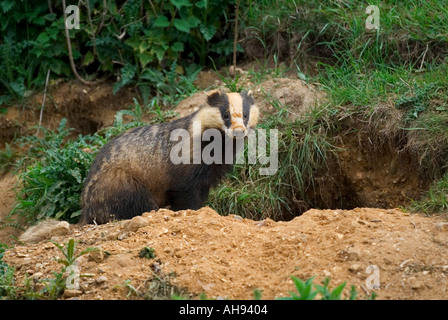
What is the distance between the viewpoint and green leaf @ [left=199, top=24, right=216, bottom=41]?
→ 781cm

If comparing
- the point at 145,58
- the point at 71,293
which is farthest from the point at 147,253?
the point at 145,58

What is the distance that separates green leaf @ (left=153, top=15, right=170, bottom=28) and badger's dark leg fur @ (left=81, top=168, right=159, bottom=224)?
2654 millimetres

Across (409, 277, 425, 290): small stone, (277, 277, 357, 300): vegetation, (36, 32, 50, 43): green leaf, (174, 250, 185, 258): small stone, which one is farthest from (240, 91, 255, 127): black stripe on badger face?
(36, 32, 50, 43): green leaf

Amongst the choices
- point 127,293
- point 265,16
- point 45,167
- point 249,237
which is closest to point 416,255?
point 249,237

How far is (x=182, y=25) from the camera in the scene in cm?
766

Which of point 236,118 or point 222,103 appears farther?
point 222,103

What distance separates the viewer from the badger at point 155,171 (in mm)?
5602

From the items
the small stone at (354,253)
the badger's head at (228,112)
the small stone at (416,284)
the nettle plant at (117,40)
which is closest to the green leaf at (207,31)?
the nettle plant at (117,40)

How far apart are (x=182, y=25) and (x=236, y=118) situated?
2632 mm

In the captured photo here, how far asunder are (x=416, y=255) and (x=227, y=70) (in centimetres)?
464

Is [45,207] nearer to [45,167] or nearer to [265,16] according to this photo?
[45,167]

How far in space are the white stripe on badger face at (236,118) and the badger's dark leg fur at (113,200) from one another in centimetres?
108

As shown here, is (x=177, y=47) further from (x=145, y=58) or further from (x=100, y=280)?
(x=100, y=280)

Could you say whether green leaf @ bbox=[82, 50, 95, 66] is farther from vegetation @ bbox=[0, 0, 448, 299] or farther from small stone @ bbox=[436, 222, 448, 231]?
small stone @ bbox=[436, 222, 448, 231]
